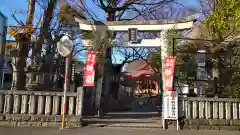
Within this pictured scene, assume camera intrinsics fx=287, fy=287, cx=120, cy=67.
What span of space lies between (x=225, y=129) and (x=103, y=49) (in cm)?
671

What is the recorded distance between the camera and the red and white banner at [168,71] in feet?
37.8

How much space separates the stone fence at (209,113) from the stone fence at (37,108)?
13.5 feet

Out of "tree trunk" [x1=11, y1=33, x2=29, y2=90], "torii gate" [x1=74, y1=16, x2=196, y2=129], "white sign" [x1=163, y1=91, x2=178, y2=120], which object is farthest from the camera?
"torii gate" [x1=74, y1=16, x2=196, y2=129]

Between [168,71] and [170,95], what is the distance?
1.13m

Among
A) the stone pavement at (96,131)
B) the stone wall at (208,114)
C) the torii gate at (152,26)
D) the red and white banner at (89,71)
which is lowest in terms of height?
the stone pavement at (96,131)

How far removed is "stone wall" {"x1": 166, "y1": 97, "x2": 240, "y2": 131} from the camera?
11.1 meters

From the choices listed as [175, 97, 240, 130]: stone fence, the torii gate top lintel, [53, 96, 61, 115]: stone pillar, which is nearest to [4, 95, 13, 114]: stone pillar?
[53, 96, 61, 115]: stone pillar

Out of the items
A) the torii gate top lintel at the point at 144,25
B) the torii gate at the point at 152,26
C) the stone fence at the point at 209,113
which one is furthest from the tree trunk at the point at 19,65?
the stone fence at the point at 209,113

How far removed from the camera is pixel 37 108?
10852mm

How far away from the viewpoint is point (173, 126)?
11.1 m

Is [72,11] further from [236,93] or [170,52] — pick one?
[236,93]

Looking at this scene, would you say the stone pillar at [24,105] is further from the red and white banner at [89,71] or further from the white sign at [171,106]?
the white sign at [171,106]

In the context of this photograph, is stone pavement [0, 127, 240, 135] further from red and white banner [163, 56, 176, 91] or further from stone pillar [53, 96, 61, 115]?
red and white banner [163, 56, 176, 91]

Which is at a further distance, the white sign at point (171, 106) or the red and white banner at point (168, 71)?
the red and white banner at point (168, 71)
